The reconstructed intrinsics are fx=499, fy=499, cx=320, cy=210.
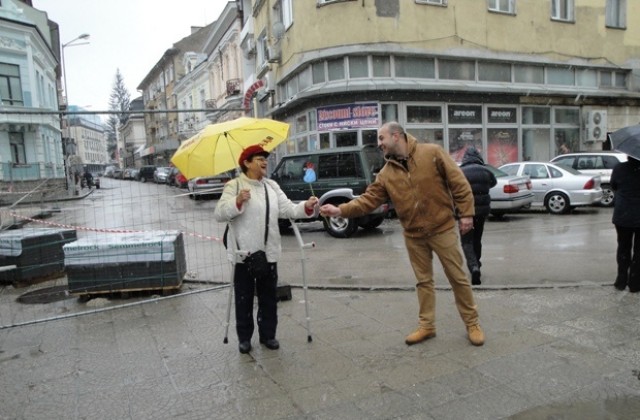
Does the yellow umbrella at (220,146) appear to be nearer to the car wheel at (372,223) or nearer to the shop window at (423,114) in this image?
the car wheel at (372,223)

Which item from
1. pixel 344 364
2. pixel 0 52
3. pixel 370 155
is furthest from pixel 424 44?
pixel 0 52

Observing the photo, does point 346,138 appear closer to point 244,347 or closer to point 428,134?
point 428,134

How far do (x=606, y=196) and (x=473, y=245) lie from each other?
396 inches

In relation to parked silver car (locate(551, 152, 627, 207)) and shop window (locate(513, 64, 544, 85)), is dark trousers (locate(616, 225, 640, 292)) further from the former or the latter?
shop window (locate(513, 64, 544, 85))

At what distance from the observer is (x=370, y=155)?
1153cm

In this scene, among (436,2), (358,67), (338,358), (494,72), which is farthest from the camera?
(494,72)

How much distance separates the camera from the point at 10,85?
31875mm

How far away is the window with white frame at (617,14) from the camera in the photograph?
914 inches

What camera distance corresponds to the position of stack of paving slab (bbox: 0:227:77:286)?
7621 millimetres

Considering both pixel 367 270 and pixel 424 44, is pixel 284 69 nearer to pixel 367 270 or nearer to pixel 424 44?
pixel 424 44

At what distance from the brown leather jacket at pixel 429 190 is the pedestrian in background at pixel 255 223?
2.60 ft

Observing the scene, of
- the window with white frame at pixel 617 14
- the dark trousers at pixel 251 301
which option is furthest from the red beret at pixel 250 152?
the window with white frame at pixel 617 14

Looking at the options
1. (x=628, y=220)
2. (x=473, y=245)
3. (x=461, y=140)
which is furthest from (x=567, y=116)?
(x=628, y=220)

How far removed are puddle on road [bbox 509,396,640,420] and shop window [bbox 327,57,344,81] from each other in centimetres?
1595
